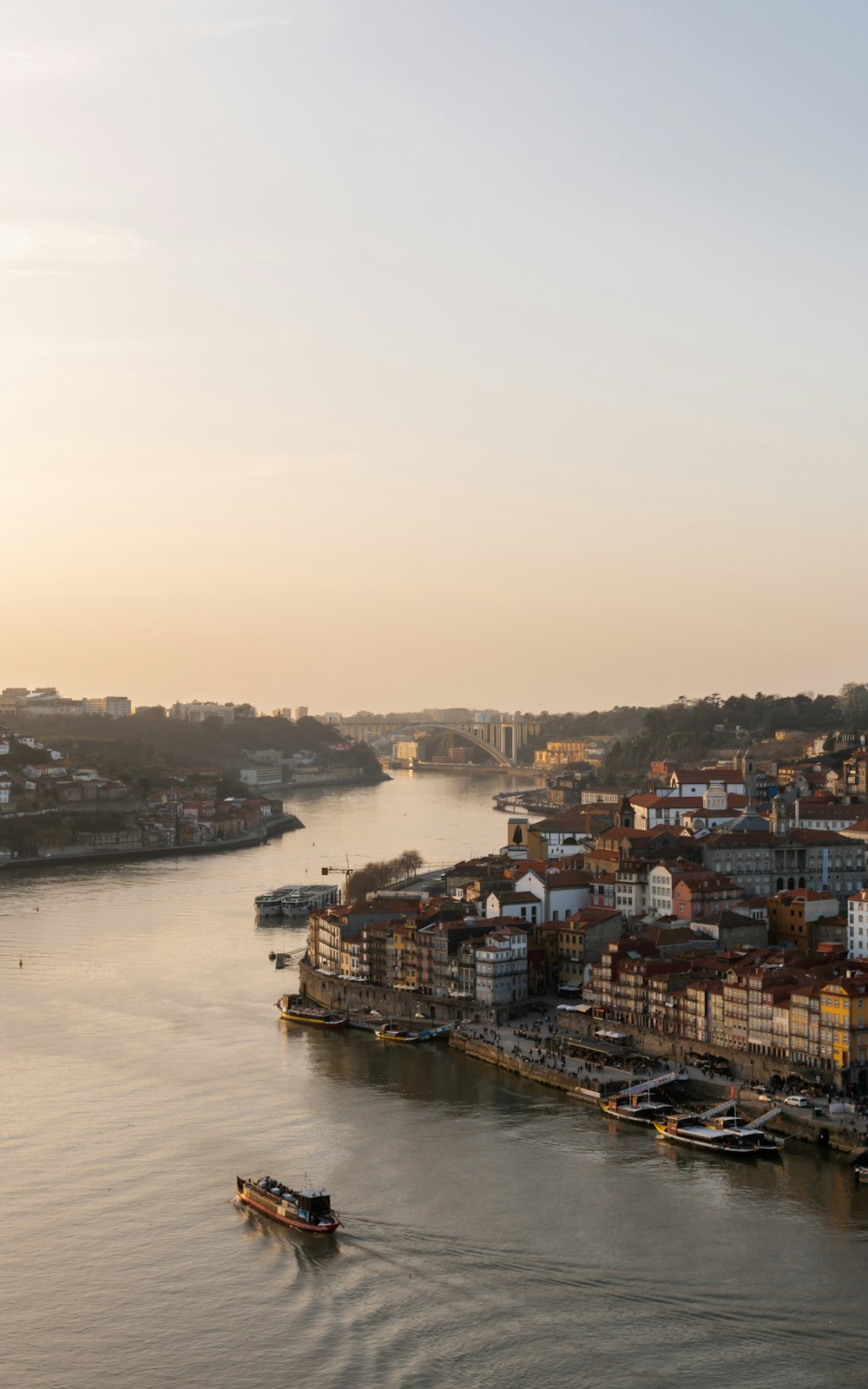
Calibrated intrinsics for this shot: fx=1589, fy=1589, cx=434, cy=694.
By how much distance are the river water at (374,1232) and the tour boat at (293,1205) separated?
0.17 metres

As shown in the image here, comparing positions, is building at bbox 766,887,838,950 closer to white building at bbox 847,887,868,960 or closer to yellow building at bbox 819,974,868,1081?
white building at bbox 847,887,868,960

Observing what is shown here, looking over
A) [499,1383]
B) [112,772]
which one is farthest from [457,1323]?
[112,772]

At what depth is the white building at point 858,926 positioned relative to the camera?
76.6 ft

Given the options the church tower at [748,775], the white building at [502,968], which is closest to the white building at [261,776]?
the church tower at [748,775]

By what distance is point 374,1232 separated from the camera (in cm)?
1407

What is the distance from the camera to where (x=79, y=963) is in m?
27.0

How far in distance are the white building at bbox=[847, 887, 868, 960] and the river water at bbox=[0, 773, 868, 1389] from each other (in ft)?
21.3

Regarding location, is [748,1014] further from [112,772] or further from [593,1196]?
[112,772]

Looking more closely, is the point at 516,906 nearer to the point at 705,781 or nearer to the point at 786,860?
the point at 786,860

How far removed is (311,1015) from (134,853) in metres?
26.2

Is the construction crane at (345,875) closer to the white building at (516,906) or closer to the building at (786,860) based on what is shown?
the white building at (516,906)

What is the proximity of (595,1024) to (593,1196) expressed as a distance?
6510 mm

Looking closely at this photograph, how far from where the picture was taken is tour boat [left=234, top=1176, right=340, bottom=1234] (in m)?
14.1

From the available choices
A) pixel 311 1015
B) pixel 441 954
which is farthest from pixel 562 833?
pixel 311 1015
